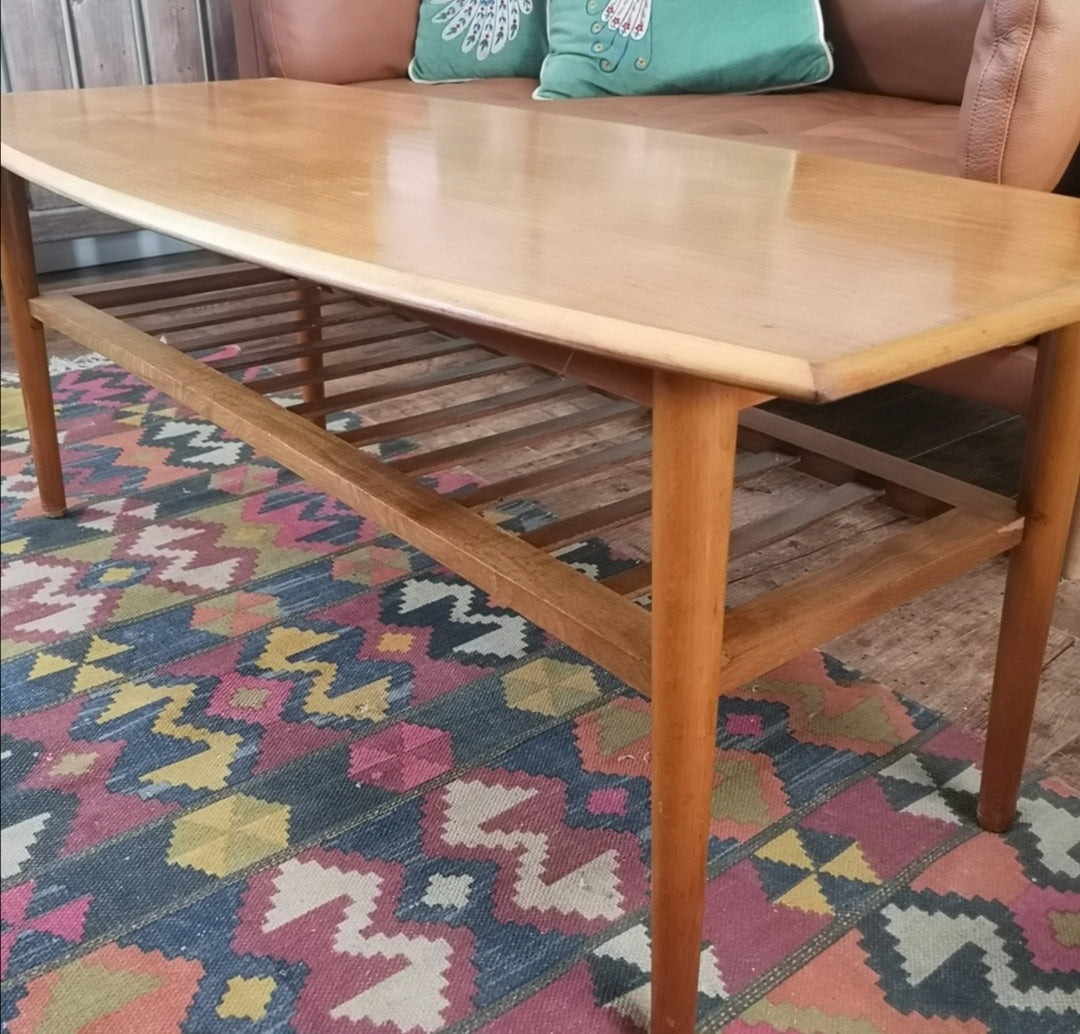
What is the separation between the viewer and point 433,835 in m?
0.85

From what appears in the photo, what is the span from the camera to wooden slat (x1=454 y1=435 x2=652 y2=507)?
0.83 m

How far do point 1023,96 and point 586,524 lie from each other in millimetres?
527

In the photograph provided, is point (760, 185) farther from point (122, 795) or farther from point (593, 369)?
point (122, 795)

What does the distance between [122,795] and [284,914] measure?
7.7 inches

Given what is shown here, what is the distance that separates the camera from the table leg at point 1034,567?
2.37ft

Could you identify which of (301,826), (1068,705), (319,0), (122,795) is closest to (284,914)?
(301,826)

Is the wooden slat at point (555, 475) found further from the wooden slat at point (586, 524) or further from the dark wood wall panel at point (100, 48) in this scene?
the dark wood wall panel at point (100, 48)

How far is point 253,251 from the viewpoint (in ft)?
2.13

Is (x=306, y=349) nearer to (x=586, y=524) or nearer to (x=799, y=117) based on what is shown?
(x=586, y=524)

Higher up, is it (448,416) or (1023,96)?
(1023,96)

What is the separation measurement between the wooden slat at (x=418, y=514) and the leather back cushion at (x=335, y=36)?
0.98 metres

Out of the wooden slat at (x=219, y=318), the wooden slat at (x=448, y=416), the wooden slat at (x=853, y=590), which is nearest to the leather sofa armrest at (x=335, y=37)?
the wooden slat at (x=219, y=318)

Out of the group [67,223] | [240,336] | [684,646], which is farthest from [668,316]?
[67,223]

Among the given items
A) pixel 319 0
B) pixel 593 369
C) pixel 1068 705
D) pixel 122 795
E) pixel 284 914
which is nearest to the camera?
pixel 593 369
